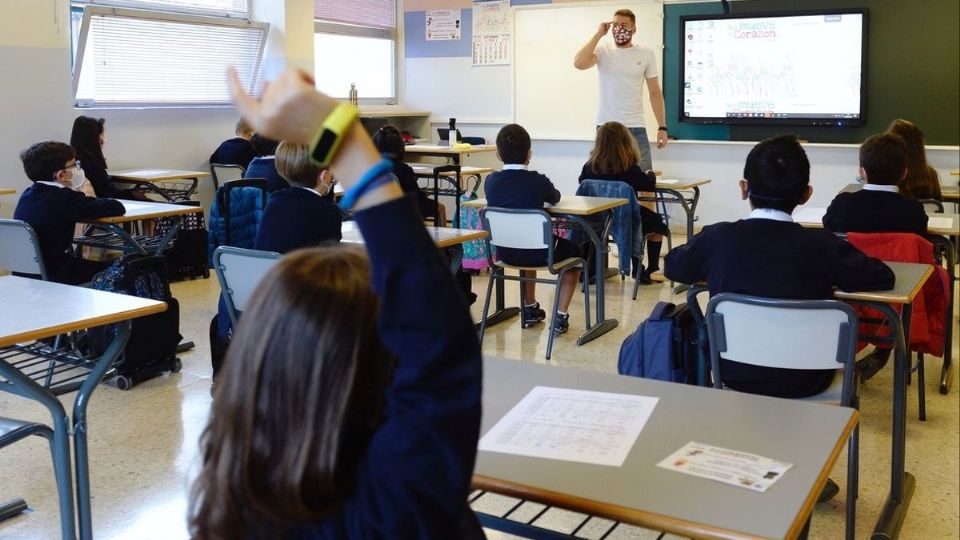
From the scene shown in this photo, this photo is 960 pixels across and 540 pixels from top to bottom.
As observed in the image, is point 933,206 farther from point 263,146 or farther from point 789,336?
point 263,146

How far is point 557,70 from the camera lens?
874 cm

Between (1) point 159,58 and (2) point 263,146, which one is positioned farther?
(1) point 159,58

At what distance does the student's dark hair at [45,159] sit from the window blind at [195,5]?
2.82m

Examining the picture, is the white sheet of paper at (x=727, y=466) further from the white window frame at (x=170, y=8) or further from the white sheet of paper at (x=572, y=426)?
the white window frame at (x=170, y=8)

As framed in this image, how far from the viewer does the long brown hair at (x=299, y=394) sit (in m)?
0.95

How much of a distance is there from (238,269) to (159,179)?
3.53 meters

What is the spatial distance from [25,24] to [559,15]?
443 centimetres

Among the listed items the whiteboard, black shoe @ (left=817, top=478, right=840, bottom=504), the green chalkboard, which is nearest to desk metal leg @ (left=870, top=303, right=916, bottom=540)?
black shoe @ (left=817, top=478, right=840, bottom=504)

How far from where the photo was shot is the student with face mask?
13.7ft

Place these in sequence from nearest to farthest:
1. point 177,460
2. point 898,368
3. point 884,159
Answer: point 898,368
point 177,460
point 884,159

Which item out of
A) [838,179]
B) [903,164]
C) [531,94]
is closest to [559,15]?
[531,94]

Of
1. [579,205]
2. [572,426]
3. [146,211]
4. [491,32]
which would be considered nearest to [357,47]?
[491,32]

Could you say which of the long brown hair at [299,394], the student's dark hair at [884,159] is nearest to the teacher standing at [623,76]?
the student's dark hair at [884,159]

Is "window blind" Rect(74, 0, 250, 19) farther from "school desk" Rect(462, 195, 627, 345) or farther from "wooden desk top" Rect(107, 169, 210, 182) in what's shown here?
"school desk" Rect(462, 195, 627, 345)
